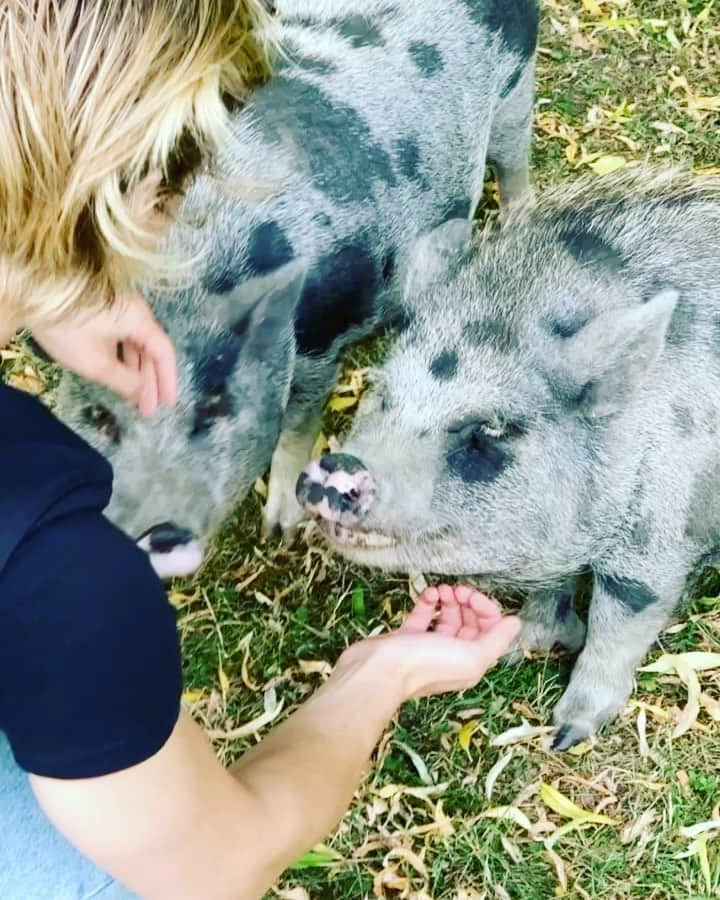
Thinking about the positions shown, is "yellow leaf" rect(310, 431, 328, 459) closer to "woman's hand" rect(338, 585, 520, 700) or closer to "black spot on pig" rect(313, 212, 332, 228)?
"black spot on pig" rect(313, 212, 332, 228)

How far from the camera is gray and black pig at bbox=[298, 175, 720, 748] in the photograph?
2.22 meters

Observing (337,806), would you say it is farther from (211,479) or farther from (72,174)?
(72,174)

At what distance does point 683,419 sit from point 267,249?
3.38ft

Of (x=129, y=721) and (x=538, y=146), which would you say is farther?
(x=538, y=146)

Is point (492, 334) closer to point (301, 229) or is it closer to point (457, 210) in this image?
point (301, 229)

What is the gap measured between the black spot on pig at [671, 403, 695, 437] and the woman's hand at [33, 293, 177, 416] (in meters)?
1.08

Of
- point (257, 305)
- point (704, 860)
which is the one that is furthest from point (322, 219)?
point (704, 860)

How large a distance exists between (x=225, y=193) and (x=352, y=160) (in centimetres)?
49

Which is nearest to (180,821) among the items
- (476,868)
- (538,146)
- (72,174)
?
(72,174)

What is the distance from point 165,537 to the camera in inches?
88.2

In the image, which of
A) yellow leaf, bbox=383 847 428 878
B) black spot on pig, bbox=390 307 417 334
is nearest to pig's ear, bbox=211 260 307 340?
black spot on pig, bbox=390 307 417 334

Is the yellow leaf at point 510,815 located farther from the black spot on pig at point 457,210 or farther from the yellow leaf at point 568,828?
the black spot on pig at point 457,210

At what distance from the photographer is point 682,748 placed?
277cm

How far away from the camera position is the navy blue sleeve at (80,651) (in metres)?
1.17
